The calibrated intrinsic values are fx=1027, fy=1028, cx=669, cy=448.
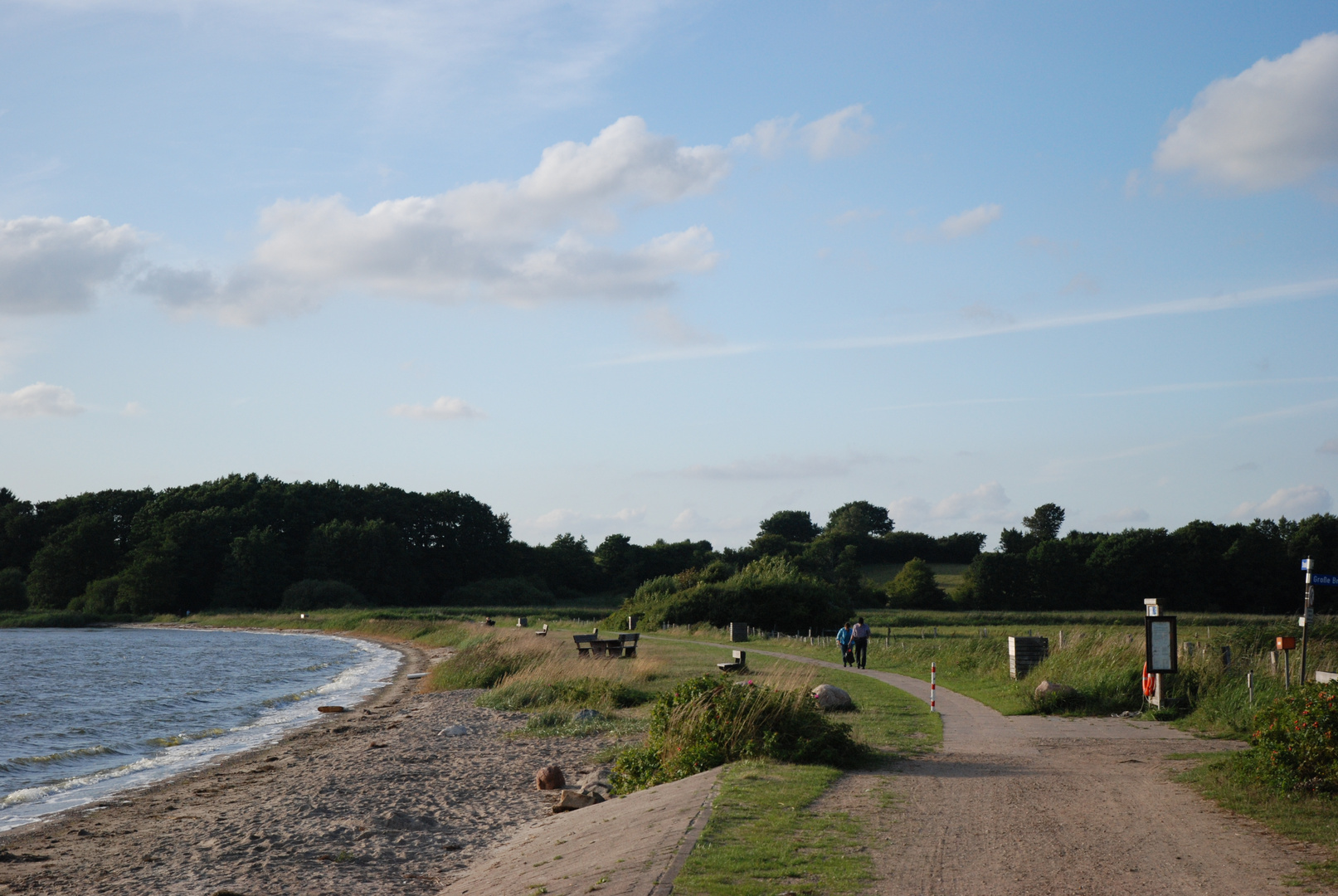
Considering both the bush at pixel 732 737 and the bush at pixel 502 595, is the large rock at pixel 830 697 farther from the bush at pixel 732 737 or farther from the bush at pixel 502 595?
the bush at pixel 502 595

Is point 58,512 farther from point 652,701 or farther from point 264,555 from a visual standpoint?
point 652,701

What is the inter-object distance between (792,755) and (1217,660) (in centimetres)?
971

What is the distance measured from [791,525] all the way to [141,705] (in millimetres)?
114371

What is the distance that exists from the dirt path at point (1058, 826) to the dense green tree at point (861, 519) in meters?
131

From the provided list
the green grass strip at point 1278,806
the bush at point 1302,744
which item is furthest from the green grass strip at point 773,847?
the bush at point 1302,744

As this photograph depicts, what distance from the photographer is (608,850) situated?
363 inches

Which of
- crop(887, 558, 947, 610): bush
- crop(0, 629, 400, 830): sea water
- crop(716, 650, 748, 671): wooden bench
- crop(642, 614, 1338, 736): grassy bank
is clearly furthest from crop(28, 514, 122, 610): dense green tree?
crop(642, 614, 1338, 736): grassy bank

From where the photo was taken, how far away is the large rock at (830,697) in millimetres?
17859

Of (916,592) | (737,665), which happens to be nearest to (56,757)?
(737,665)

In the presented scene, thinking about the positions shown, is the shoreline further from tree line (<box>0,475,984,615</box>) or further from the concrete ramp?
tree line (<box>0,475,984,615</box>)

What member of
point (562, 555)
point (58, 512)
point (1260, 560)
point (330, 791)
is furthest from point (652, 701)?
point (58, 512)

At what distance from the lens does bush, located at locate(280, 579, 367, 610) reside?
323ft

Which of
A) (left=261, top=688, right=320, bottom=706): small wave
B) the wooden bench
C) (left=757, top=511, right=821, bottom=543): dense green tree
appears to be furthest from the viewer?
(left=757, top=511, right=821, bottom=543): dense green tree

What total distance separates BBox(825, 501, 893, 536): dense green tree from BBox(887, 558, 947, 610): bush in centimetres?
5122
